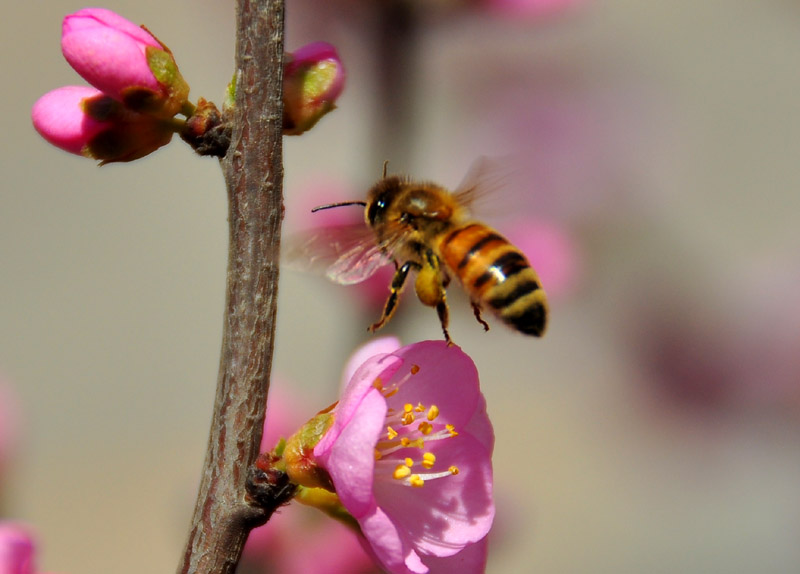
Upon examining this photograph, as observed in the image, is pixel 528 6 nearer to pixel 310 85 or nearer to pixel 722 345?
pixel 310 85

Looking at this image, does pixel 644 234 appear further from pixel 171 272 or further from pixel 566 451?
pixel 171 272

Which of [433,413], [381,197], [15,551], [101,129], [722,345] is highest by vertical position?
[101,129]

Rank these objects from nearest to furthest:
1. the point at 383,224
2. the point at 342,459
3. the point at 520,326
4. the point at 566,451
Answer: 1. the point at 342,459
2. the point at 520,326
3. the point at 383,224
4. the point at 566,451

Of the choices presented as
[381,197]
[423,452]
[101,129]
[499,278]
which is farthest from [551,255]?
[101,129]

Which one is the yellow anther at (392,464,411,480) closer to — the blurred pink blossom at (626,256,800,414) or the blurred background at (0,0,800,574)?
the blurred background at (0,0,800,574)

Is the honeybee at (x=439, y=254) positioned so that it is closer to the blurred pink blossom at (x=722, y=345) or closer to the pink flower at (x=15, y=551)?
the pink flower at (x=15, y=551)

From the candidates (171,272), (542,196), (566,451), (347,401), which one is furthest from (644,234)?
(171,272)
